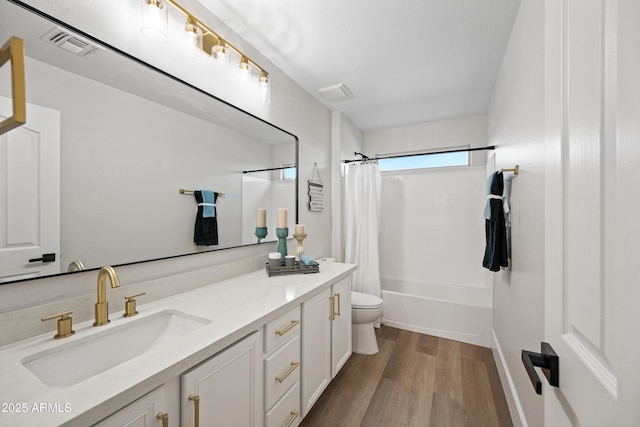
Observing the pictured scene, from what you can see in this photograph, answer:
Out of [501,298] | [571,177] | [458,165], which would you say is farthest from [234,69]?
[458,165]

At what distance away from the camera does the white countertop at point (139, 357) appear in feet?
1.96

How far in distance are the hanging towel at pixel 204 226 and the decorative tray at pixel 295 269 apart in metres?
0.42

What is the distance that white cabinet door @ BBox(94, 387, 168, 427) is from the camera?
0.66 meters

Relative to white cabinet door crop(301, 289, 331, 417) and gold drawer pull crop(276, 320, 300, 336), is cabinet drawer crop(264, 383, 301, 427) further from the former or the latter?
gold drawer pull crop(276, 320, 300, 336)

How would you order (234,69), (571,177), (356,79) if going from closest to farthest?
(571,177)
(234,69)
(356,79)

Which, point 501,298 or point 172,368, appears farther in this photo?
point 501,298

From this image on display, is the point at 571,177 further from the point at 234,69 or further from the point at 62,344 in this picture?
the point at 234,69

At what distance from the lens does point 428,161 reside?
11.5 ft

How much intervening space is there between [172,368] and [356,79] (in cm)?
246

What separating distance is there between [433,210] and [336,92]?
197 cm

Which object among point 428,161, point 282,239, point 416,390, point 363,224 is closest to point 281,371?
point 282,239

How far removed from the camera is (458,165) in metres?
3.35

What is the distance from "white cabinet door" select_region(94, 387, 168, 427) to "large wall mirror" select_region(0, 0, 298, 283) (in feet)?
2.04

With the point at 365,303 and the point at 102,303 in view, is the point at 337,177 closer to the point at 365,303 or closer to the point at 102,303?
the point at 365,303
